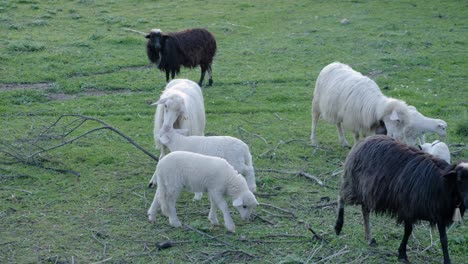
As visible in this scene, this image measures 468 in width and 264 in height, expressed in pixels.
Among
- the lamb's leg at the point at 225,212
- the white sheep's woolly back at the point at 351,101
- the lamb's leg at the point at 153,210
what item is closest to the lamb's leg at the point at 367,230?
the lamb's leg at the point at 225,212

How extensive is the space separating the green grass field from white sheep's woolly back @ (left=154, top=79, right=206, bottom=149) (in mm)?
805

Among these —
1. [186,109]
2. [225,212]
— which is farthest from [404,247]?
[186,109]

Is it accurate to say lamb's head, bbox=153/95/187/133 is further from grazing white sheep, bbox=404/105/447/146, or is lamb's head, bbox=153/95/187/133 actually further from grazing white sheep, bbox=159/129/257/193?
grazing white sheep, bbox=404/105/447/146

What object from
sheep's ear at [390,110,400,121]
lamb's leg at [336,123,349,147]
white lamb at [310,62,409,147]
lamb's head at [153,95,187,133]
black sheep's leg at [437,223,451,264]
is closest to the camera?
black sheep's leg at [437,223,451,264]

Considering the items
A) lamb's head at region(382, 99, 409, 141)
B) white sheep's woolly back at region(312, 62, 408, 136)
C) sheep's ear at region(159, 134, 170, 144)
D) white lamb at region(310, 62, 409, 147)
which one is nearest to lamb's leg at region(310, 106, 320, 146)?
white lamb at region(310, 62, 409, 147)

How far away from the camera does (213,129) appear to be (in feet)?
38.3

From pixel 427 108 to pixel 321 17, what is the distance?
9364mm

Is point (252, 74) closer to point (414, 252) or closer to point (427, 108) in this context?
point (427, 108)

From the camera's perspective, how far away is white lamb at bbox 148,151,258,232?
7422mm

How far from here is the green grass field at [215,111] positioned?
718 centimetres

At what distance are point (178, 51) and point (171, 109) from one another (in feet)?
20.8

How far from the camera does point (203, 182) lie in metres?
7.46

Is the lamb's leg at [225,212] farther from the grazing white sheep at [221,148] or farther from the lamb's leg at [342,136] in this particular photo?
the lamb's leg at [342,136]

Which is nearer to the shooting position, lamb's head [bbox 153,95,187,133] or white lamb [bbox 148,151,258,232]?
white lamb [bbox 148,151,258,232]
